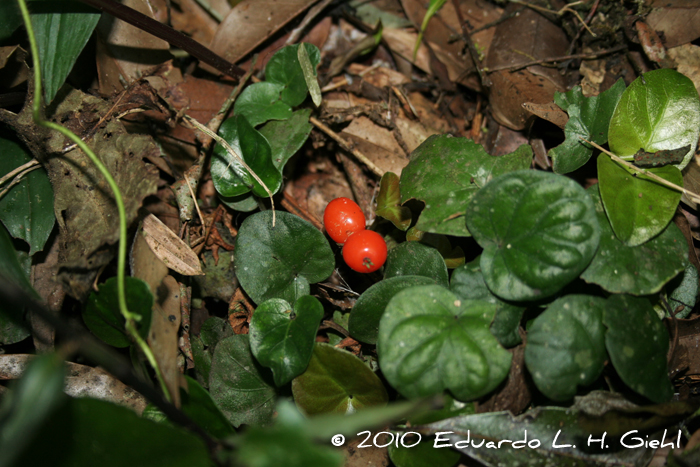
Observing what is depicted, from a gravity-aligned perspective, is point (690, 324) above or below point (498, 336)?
below

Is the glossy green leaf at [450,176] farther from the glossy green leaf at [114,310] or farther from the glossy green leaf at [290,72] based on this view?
the glossy green leaf at [114,310]

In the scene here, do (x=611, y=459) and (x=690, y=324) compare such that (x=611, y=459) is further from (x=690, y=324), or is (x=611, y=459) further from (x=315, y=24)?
(x=315, y=24)

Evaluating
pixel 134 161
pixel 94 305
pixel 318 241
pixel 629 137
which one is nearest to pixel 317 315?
pixel 318 241

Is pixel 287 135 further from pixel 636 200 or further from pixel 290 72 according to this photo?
pixel 636 200

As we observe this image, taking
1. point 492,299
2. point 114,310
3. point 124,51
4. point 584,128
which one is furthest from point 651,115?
point 124,51

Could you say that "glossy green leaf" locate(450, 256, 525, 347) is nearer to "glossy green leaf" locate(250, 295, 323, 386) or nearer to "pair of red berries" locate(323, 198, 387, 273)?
"pair of red berries" locate(323, 198, 387, 273)

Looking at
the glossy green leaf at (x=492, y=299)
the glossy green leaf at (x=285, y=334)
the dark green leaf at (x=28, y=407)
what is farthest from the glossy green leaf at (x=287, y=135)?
the dark green leaf at (x=28, y=407)
